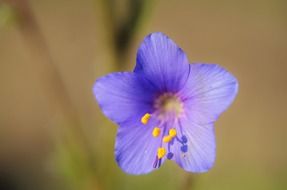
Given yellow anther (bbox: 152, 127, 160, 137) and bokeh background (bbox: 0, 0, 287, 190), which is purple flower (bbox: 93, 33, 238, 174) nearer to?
yellow anther (bbox: 152, 127, 160, 137)

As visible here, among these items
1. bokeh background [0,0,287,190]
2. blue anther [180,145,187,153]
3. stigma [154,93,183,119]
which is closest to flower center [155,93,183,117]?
stigma [154,93,183,119]

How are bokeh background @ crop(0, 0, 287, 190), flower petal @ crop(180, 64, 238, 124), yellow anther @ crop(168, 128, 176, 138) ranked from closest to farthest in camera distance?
flower petal @ crop(180, 64, 238, 124) → yellow anther @ crop(168, 128, 176, 138) → bokeh background @ crop(0, 0, 287, 190)

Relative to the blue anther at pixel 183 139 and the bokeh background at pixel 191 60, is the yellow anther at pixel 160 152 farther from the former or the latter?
the bokeh background at pixel 191 60

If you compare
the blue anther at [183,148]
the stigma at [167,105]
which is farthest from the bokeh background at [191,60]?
the blue anther at [183,148]

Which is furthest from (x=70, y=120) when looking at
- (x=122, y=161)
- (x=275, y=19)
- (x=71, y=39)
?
(x=275, y=19)

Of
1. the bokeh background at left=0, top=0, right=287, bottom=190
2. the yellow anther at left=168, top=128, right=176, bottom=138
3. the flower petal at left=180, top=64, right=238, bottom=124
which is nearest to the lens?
the flower petal at left=180, top=64, right=238, bottom=124

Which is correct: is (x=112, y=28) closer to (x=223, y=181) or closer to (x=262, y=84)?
(x=223, y=181)

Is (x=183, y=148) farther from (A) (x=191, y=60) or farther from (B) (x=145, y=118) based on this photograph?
(A) (x=191, y=60)
